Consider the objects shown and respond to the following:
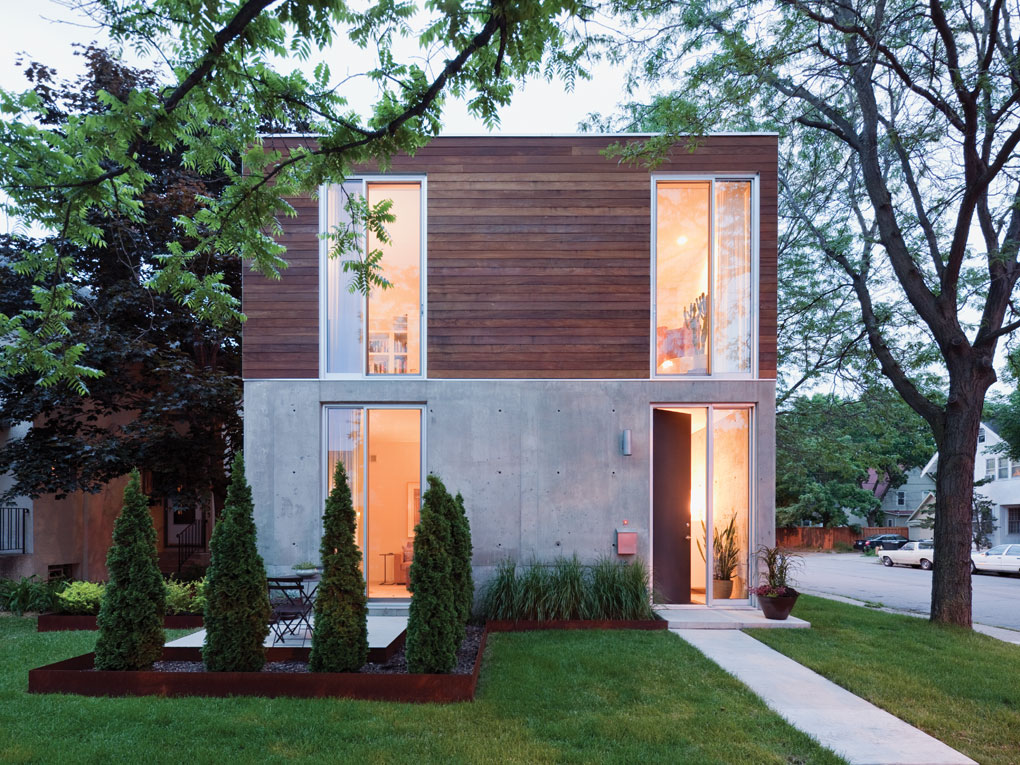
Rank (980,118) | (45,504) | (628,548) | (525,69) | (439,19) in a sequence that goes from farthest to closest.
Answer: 1. (45,504)
2. (980,118)
3. (628,548)
4. (525,69)
5. (439,19)

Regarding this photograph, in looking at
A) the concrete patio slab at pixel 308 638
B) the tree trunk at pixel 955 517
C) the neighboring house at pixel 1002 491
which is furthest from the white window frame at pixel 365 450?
the neighboring house at pixel 1002 491

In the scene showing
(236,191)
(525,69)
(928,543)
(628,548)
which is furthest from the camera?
(928,543)

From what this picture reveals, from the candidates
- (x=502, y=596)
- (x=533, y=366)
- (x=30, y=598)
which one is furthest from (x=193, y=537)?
(x=533, y=366)

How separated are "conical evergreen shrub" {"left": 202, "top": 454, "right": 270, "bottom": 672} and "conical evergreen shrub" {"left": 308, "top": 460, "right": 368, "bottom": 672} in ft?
1.55

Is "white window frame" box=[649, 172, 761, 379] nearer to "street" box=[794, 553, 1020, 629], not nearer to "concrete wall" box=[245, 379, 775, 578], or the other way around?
"concrete wall" box=[245, 379, 775, 578]

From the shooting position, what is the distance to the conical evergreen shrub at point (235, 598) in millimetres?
5340

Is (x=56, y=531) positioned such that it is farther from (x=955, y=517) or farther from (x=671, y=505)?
(x=955, y=517)

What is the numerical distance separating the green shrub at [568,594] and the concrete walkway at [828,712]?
1050 mm

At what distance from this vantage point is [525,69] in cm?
474

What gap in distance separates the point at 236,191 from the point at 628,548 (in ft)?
19.9

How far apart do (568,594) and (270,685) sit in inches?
147

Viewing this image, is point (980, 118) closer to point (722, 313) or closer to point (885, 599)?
point (722, 313)

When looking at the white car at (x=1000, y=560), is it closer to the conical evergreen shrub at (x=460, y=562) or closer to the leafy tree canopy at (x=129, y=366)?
the conical evergreen shrub at (x=460, y=562)

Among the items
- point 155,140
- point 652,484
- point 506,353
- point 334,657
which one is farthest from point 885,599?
point 155,140
